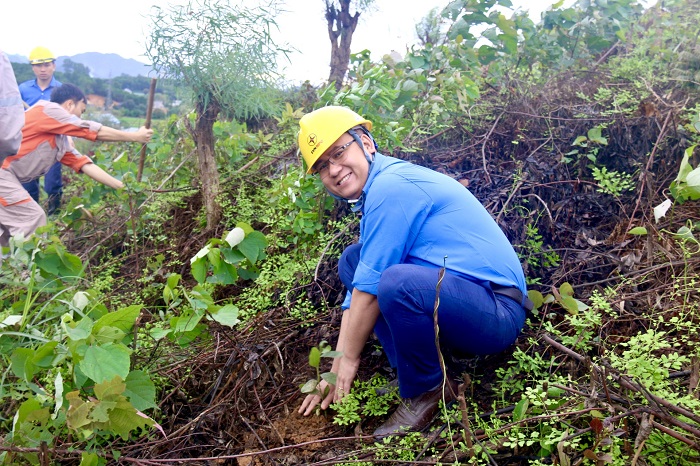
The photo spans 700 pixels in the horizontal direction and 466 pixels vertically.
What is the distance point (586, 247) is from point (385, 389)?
133 cm

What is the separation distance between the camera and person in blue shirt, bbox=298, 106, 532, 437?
6.86 feet

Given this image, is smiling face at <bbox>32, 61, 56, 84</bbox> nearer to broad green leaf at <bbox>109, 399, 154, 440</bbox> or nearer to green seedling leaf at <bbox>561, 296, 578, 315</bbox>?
broad green leaf at <bbox>109, 399, 154, 440</bbox>

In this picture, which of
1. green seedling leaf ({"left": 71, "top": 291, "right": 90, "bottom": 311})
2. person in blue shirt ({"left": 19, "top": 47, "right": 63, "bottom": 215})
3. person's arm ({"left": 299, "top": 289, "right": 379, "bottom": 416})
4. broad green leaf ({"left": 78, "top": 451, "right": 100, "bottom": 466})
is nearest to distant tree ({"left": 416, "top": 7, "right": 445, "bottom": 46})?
person's arm ({"left": 299, "top": 289, "right": 379, "bottom": 416})

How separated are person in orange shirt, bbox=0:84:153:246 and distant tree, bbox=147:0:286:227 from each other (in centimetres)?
118

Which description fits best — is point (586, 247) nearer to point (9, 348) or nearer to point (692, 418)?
point (692, 418)

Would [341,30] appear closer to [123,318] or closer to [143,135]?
[143,135]

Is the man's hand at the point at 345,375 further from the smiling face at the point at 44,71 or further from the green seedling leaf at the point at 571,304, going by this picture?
the smiling face at the point at 44,71

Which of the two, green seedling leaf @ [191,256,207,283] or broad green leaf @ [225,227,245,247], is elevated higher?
broad green leaf @ [225,227,245,247]

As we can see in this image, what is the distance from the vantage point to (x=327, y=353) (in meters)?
2.33

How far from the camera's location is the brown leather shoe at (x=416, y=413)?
87.4 inches

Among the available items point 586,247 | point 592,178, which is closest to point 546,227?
point 586,247

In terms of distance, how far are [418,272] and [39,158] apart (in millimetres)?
3833

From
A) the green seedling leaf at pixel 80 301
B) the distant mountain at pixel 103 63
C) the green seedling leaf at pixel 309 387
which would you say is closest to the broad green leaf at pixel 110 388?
the green seedling leaf at pixel 80 301

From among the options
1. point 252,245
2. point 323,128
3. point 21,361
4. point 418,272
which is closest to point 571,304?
point 418,272
